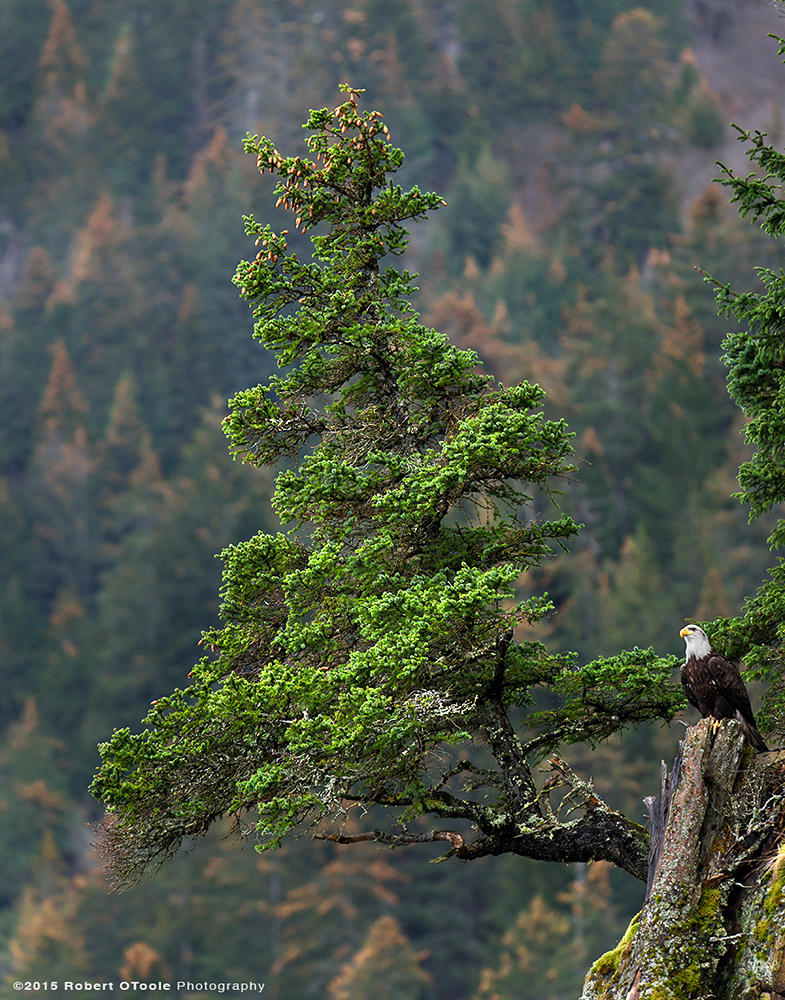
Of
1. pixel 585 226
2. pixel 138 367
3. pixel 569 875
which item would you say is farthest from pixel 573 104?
pixel 569 875

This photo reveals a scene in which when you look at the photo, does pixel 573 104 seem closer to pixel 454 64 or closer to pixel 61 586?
pixel 454 64

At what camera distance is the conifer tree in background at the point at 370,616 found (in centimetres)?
730

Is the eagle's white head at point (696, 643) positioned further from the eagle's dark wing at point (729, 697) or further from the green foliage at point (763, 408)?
the green foliage at point (763, 408)

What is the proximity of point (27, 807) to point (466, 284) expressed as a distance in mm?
43185

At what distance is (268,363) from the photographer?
7294 centimetres

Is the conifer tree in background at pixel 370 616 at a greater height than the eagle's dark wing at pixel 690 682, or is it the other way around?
the conifer tree in background at pixel 370 616

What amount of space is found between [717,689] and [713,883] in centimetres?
122

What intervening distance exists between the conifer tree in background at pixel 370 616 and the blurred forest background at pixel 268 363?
63.1 feet

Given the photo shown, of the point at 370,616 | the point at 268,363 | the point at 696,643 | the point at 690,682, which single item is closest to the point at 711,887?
the point at 690,682

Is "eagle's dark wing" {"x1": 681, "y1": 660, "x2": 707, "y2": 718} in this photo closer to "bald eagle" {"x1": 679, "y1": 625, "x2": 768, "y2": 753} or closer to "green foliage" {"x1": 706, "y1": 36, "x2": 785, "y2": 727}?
"bald eagle" {"x1": 679, "y1": 625, "x2": 768, "y2": 753}

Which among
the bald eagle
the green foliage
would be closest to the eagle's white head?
the bald eagle

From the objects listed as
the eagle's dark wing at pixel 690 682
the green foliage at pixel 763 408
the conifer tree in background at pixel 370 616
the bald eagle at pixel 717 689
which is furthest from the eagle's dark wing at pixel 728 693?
the green foliage at pixel 763 408

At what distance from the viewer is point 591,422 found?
61219 millimetres

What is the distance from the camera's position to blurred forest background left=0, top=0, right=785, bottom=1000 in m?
46.7
